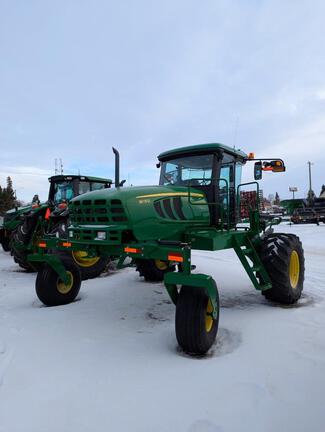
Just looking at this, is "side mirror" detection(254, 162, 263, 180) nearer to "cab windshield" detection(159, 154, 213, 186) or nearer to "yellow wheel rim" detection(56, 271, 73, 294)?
"cab windshield" detection(159, 154, 213, 186)

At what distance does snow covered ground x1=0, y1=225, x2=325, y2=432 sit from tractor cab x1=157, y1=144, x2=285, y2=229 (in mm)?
1451

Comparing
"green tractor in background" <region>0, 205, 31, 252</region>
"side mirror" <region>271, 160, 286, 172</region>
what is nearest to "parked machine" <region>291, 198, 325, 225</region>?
"green tractor in background" <region>0, 205, 31, 252</region>

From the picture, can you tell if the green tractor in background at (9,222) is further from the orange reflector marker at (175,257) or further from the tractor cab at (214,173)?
the orange reflector marker at (175,257)

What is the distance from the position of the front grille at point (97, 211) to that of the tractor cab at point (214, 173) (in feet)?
3.67

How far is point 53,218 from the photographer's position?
24.9 ft

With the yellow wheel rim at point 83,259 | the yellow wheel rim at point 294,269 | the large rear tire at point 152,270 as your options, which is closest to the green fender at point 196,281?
the yellow wheel rim at point 294,269

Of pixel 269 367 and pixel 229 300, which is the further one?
pixel 229 300

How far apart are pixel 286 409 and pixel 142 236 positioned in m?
2.31

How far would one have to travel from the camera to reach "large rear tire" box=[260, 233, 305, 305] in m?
4.93

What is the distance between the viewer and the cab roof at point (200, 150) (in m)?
5.10

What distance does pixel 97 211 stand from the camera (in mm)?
4281

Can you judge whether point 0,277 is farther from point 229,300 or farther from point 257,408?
point 257,408

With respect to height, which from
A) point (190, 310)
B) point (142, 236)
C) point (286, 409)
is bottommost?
point (286, 409)

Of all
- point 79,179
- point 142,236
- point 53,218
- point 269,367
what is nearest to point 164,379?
point 269,367
